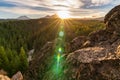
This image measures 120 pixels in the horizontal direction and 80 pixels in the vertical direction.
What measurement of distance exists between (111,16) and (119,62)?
19.9 ft

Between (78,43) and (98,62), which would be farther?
(78,43)

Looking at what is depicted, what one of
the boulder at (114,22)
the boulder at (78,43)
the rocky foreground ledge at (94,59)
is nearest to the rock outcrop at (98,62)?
the rocky foreground ledge at (94,59)

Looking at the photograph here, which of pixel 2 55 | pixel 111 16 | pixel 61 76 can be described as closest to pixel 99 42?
pixel 111 16

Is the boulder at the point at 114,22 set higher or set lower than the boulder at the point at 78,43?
higher

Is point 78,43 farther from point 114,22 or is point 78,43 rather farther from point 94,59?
point 94,59

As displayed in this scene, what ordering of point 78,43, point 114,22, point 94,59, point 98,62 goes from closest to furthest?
point 98,62 < point 94,59 < point 114,22 < point 78,43

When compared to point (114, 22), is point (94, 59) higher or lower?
lower

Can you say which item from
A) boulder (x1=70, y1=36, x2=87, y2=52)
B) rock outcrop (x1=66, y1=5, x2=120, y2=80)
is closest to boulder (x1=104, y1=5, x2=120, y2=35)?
rock outcrop (x1=66, y1=5, x2=120, y2=80)

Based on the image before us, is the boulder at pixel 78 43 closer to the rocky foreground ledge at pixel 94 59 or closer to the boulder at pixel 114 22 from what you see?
the rocky foreground ledge at pixel 94 59

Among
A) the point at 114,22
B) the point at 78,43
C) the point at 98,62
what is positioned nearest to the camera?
the point at 98,62

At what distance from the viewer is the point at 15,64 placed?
80.4 meters

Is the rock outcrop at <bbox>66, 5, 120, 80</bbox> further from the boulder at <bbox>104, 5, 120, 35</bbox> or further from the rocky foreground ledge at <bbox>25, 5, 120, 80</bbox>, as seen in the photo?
the boulder at <bbox>104, 5, 120, 35</bbox>

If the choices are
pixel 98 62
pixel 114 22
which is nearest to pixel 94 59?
pixel 98 62

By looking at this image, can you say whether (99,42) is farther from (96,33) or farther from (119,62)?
(119,62)
